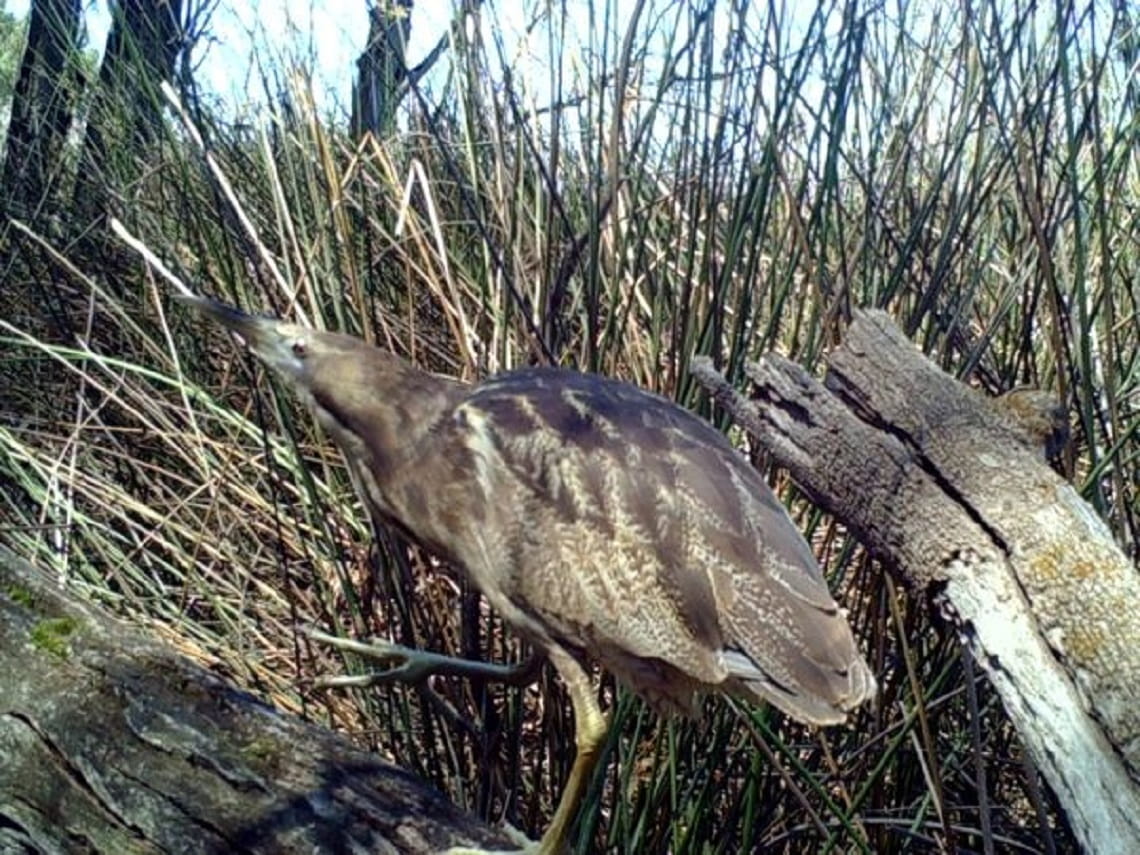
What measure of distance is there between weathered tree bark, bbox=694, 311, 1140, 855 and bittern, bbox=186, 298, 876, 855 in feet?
0.27

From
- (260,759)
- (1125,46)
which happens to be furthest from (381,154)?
(260,759)

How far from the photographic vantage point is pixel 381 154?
90.0 inches

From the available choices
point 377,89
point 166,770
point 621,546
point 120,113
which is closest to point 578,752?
point 621,546

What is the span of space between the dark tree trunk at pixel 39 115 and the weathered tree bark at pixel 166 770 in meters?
2.09

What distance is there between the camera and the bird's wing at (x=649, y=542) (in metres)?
1.29

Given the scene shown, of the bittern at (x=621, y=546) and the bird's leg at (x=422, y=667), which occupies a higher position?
the bittern at (x=621, y=546)

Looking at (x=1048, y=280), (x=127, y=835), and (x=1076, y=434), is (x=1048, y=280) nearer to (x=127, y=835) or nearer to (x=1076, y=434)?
(x=1076, y=434)

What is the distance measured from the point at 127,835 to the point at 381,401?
0.50 metres

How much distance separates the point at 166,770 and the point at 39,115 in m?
2.70

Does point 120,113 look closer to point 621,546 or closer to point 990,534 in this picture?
point 621,546

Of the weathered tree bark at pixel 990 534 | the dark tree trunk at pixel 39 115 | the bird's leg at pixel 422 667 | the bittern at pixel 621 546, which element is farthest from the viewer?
the dark tree trunk at pixel 39 115

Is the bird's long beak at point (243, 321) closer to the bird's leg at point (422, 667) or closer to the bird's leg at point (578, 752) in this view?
the bird's leg at point (422, 667)

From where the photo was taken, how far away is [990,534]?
114 centimetres

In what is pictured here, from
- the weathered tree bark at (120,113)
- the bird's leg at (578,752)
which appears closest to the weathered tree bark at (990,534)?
the bird's leg at (578,752)
